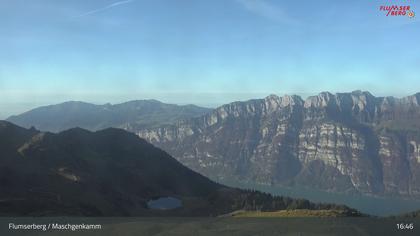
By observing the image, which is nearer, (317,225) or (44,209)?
(317,225)

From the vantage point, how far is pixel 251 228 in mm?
92938

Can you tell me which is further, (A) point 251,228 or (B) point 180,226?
(B) point 180,226

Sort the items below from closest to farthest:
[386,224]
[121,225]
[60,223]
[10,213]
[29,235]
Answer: [29,235], [60,223], [386,224], [121,225], [10,213]

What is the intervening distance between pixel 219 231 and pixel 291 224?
17184 mm

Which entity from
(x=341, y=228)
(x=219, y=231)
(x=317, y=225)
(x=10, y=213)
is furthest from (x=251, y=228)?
(x=10, y=213)

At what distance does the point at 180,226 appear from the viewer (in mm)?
99812

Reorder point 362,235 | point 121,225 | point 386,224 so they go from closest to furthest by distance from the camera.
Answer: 1. point 362,235
2. point 386,224
3. point 121,225

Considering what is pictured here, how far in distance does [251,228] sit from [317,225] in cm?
1456

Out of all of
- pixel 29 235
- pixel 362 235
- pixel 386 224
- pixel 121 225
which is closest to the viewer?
pixel 29 235

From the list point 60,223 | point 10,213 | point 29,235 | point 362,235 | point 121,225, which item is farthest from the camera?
point 10,213

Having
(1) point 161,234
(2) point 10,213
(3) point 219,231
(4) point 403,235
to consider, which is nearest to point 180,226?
(1) point 161,234

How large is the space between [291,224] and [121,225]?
37.0 meters

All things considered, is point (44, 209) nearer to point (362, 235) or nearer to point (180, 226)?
point (180, 226)

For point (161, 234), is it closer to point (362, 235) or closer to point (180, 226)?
point (180, 226)
